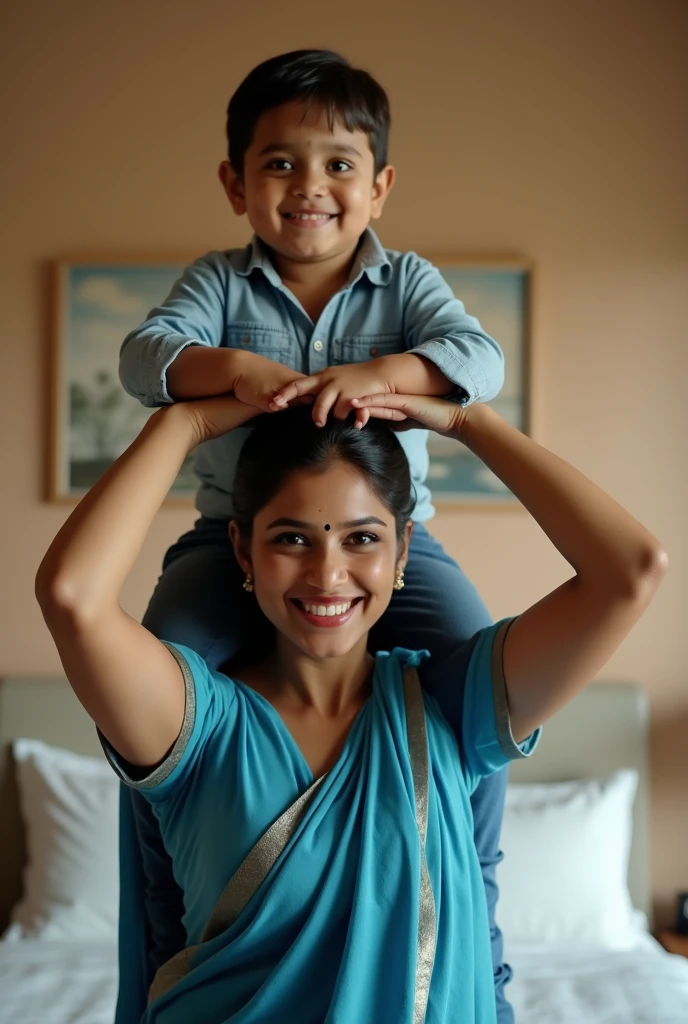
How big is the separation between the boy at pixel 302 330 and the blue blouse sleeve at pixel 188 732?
123 millimetres

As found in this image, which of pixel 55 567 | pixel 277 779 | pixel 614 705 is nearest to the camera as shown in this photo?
pixel 55 567

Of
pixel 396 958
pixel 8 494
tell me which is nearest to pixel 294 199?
pixel 396 958

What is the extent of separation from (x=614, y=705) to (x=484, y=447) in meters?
2.05

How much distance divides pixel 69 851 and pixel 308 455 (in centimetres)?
211

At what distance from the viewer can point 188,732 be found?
4.36ft

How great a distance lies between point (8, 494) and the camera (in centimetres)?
337

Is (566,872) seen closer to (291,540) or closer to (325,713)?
(325,713)

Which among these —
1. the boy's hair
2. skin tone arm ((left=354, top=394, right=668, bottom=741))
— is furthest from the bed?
the boy's hair

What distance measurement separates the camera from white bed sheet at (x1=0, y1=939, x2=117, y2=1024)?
248 centimetres

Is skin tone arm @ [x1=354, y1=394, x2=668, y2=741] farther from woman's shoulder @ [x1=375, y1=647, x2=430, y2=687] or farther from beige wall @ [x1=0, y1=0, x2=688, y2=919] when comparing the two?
beige wall @ [x1=0, y1=0, x2=688, y2=919]

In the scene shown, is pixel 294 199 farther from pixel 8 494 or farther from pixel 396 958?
pixel 8 494

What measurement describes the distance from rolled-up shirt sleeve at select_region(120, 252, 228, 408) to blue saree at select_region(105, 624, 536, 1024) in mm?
370

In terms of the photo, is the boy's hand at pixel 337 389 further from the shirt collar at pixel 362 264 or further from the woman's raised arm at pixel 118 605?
the shirt collar at pixel 362 264

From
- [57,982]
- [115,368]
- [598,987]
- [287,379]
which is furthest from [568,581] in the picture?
[115,368]
